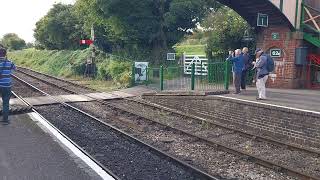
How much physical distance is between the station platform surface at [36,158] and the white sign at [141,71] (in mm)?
10647

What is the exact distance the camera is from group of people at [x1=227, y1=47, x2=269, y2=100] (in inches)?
512

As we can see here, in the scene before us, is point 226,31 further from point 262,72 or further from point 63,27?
point 63,27

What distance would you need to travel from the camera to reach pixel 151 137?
1108 cm

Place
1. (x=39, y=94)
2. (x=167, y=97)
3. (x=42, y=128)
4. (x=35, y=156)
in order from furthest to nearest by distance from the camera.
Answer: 1. (x=39, y=94)
2. (x=167, y=97)
3. (x=42, y=128)
4. (x=35, y=156)

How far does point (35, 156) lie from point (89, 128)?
402 centimetres

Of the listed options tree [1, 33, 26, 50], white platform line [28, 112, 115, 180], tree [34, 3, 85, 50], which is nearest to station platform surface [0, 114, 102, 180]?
white platform line [28, 112, 115, 180]

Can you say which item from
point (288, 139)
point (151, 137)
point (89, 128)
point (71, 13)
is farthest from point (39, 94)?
point (71, 13)

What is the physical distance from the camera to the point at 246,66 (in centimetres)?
1541

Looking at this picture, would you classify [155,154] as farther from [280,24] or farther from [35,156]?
[280,24]

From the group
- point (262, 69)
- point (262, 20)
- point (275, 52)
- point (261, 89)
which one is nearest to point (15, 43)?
point (262, 20)

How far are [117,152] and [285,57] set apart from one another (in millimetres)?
9374

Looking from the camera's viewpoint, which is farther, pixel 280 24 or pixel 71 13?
pixel 71 13

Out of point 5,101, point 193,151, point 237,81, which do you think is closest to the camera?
point 193,151

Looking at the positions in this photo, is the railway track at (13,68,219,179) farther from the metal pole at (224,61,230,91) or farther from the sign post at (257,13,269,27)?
the sign post at (257,13,269,27)
